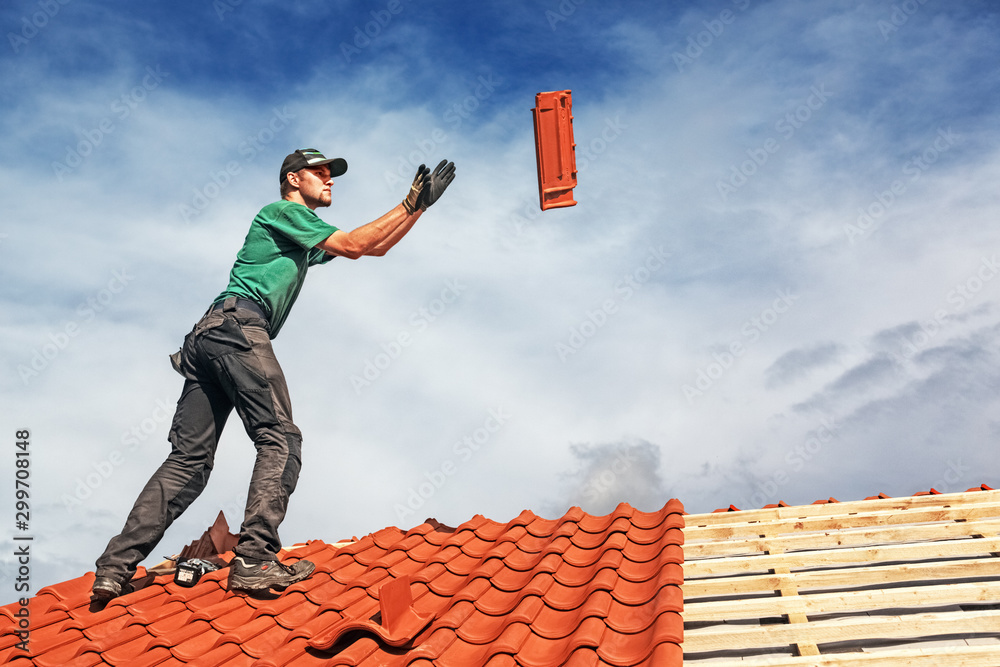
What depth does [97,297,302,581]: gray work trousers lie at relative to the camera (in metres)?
4.08

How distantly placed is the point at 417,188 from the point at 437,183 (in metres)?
0.12

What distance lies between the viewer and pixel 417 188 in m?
4.32

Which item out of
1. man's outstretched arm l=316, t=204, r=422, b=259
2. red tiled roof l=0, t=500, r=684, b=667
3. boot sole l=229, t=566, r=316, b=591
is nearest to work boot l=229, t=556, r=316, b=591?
boot sole l=229, t=566, r=316, b=591

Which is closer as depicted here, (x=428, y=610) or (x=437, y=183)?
(x=428, y=610)

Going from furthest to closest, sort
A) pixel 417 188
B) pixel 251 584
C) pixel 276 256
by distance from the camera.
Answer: pixel 276 256
pixel 417 188
pixel 251 584

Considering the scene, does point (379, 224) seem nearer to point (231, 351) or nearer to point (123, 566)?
point (231, 351)

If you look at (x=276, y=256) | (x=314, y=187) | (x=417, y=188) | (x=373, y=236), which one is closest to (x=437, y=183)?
(x=417, y=188)

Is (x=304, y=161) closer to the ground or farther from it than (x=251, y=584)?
farther from it

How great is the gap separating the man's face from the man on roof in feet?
0.06

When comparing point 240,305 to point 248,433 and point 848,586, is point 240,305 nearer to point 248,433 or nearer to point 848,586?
point 248,433

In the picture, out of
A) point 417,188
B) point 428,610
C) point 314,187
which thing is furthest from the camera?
point 314,187

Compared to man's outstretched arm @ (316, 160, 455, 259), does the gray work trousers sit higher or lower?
lower

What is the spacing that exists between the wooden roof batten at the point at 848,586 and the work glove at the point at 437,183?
2561mm

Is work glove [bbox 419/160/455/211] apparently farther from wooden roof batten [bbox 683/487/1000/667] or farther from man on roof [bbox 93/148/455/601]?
wooden roof batten [bbox 683/487/1000/667]
